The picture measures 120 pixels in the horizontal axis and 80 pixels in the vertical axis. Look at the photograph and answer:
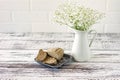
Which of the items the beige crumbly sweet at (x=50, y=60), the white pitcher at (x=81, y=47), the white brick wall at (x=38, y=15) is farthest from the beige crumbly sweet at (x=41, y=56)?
the white brick wall at (x=38, y=15)

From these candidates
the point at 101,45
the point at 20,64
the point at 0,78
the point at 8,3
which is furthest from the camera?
the point at 8,3

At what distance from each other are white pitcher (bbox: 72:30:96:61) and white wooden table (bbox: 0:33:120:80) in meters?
0.03

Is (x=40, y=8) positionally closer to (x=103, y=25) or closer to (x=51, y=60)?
(x=103, y=25)

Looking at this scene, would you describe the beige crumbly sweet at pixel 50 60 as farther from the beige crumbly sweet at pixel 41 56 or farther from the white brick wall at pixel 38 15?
the white brick wall at pixel 38 15

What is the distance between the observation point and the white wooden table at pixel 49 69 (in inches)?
35.2

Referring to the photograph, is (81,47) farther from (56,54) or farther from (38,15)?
(38,15)

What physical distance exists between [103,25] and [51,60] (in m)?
0.57

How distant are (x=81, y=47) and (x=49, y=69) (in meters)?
0.17

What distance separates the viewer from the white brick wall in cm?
136

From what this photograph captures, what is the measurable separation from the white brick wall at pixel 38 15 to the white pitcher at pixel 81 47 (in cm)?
43

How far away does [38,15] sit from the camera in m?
Result: 1.40

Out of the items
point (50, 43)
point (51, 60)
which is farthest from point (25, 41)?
point (51, 60)

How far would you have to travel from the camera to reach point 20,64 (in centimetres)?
99

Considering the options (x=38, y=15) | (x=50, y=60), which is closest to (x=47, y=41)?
(x=38, y=15)
